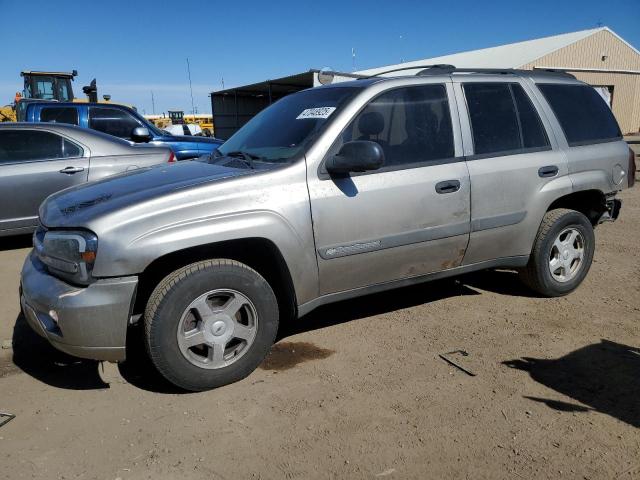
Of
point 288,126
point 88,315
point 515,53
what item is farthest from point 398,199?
point 515,53

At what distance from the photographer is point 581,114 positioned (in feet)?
14.7

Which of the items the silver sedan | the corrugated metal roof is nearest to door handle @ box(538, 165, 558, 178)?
the silver sedan

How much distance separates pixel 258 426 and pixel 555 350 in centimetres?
208

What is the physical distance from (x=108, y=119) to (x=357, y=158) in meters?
7.20

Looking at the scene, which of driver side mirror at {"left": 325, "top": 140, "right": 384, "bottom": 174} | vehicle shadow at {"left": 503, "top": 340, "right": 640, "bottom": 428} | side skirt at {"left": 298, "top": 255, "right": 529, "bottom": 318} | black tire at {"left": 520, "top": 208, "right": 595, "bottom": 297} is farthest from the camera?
black tire at {"left": 520, "top": 208, "right": 595, "bottom": 297}

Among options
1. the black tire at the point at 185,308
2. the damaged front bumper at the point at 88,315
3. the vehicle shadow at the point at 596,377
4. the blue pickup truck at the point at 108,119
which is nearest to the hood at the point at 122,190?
the damaged front bumper at the point at 88,315

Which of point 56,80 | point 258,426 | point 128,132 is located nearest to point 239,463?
point 258,426

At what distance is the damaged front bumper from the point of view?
8.89ft

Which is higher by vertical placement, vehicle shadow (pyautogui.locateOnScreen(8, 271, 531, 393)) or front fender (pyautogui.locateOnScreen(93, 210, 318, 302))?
front fender (pyautogui.locateOnScreen(93, 210, 318, 302))

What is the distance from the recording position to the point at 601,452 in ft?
7.97

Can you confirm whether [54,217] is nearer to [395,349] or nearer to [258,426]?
[258,426]

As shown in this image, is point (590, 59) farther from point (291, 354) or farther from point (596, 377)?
point (291, 354)

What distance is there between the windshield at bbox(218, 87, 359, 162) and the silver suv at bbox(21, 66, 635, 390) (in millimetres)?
17

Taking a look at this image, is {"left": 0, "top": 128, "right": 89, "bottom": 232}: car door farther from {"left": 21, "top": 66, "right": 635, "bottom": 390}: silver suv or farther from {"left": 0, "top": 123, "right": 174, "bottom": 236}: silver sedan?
{"left": 21, "top": 66, "right": 635, "bottom": 390}: silver suv
